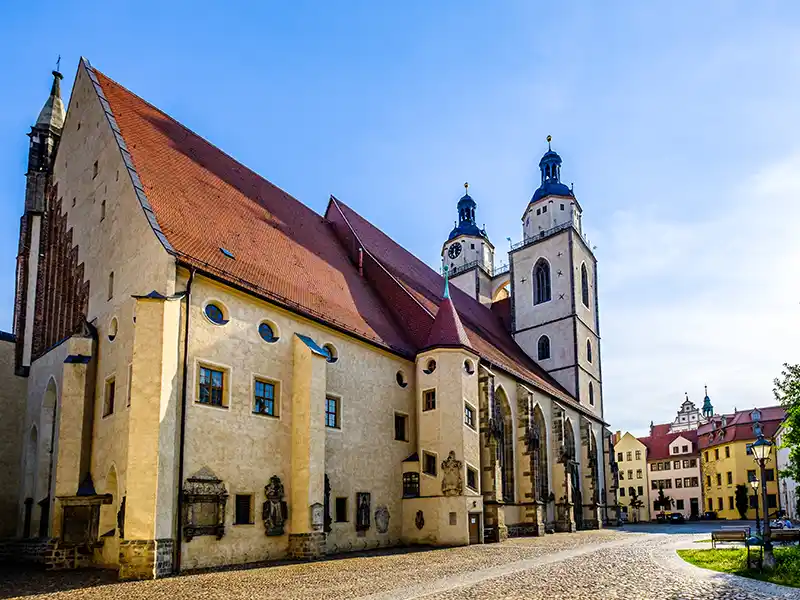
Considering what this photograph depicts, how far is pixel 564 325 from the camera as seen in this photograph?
42375mm

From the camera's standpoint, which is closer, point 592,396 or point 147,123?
point 147,123

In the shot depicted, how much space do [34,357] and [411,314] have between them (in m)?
13.7

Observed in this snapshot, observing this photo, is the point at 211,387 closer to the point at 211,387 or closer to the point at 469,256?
the point at 211,387

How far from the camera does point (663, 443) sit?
7756cm

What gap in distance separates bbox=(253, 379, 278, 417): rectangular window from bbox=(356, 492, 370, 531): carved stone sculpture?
15.3ft

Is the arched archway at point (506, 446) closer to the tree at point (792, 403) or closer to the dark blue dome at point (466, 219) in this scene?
the tree at point (792, 403)

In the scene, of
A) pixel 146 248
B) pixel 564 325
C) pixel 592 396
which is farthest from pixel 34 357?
pixel 592 396

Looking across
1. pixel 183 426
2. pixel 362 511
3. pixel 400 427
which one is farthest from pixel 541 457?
pixel 183 426

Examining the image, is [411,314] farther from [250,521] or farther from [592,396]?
[592,396]

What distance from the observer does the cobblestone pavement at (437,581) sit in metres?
11.8

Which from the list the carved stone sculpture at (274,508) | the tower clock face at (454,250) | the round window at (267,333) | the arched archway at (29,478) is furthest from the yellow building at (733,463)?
the arched archway at (29,478)

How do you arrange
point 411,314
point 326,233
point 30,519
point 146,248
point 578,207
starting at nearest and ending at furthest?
point 146,248
point 30,519
point 411,314
point 326,233
point 578,207

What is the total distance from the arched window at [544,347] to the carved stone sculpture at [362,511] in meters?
22.9

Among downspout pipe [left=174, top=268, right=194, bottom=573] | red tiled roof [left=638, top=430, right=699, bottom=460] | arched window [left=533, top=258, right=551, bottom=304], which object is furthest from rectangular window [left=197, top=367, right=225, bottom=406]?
red tiled roof [left=638, top=430, right=699, bottom=460]
